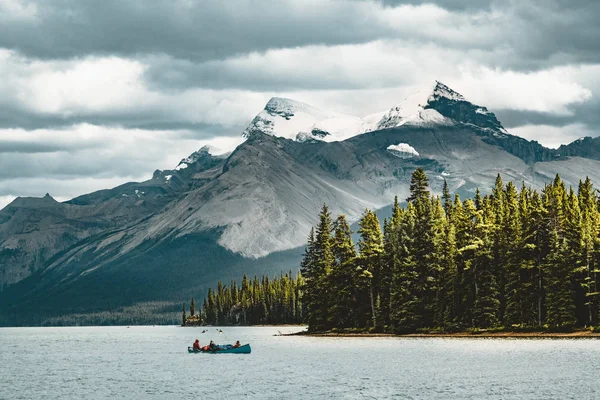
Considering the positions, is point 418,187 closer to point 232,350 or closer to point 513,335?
point 513,335

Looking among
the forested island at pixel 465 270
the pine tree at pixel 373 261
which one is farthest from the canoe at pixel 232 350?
the pine tree at pixel 373 261

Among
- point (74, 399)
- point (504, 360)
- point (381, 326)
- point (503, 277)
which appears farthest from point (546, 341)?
point (74, 399)

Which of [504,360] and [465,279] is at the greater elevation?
[465,279]

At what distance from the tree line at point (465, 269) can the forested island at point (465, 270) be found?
7.2 inches

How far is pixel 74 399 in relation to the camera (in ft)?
314

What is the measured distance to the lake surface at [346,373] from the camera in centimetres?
9200

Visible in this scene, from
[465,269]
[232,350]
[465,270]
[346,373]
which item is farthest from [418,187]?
[346,373]

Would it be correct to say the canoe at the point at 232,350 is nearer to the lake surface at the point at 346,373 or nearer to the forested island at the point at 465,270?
the lake surface at the point at 346,373

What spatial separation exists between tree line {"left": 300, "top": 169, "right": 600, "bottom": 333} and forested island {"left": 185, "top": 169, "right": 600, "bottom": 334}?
0.60 ft

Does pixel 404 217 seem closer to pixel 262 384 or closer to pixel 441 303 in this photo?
pixel 441 303

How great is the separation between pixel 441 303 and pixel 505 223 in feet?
59.6

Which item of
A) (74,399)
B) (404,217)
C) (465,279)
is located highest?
(404,217)

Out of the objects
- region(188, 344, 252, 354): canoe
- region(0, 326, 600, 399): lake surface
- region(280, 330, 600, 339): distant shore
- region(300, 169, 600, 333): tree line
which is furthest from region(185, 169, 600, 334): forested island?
region(188, 344, 252, 354): canoe

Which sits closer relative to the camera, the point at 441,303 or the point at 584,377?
the point at 584,377
